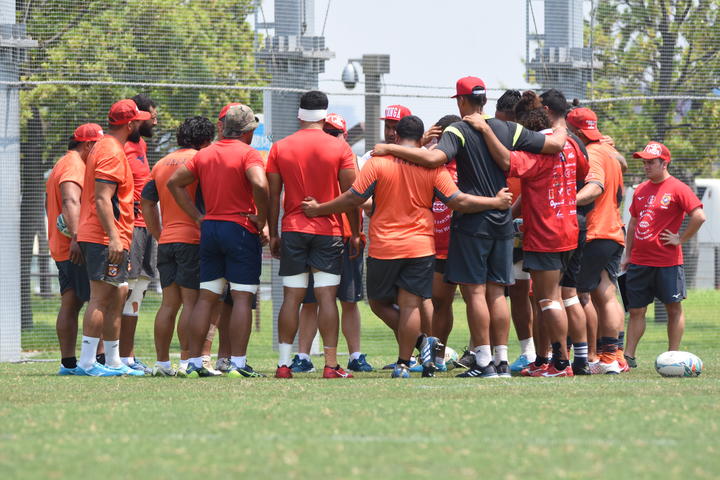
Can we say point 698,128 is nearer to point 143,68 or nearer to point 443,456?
point 143,68

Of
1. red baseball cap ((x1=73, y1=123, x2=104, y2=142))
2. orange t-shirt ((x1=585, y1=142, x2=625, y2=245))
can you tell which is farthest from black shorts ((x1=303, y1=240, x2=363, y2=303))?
red baseball cap ((x1=73, y1=123, x2=104, y2=142))

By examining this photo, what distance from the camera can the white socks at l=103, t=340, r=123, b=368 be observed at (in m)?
9.09

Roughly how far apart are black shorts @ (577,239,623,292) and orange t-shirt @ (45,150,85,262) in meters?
4.21

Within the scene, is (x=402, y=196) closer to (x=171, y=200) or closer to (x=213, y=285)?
(x=213, y=285)

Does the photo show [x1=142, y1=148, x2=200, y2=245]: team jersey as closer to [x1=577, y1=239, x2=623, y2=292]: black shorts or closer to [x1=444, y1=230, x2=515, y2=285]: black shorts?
[x1=444, y1=230, x2=515, y2=285]: black shorts

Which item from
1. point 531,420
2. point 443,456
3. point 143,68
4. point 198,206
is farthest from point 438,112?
point 443,456

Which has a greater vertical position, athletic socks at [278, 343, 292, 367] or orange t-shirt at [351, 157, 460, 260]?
orange t-shirt at [351, 157, 460, 260]

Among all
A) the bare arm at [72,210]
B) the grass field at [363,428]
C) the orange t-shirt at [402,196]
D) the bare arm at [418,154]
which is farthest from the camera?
the bare arm at [72,210]

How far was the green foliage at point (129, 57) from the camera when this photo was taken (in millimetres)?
14758

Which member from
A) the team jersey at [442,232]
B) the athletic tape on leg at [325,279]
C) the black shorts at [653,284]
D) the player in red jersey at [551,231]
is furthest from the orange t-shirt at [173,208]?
the black shorts at [653,284]

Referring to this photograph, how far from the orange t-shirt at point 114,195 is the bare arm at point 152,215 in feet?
0.39

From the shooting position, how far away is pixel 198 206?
29.1 feet

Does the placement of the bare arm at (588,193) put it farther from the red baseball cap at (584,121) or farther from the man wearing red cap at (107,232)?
the man wearing red cap at (107,232)

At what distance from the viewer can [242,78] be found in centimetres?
1652
